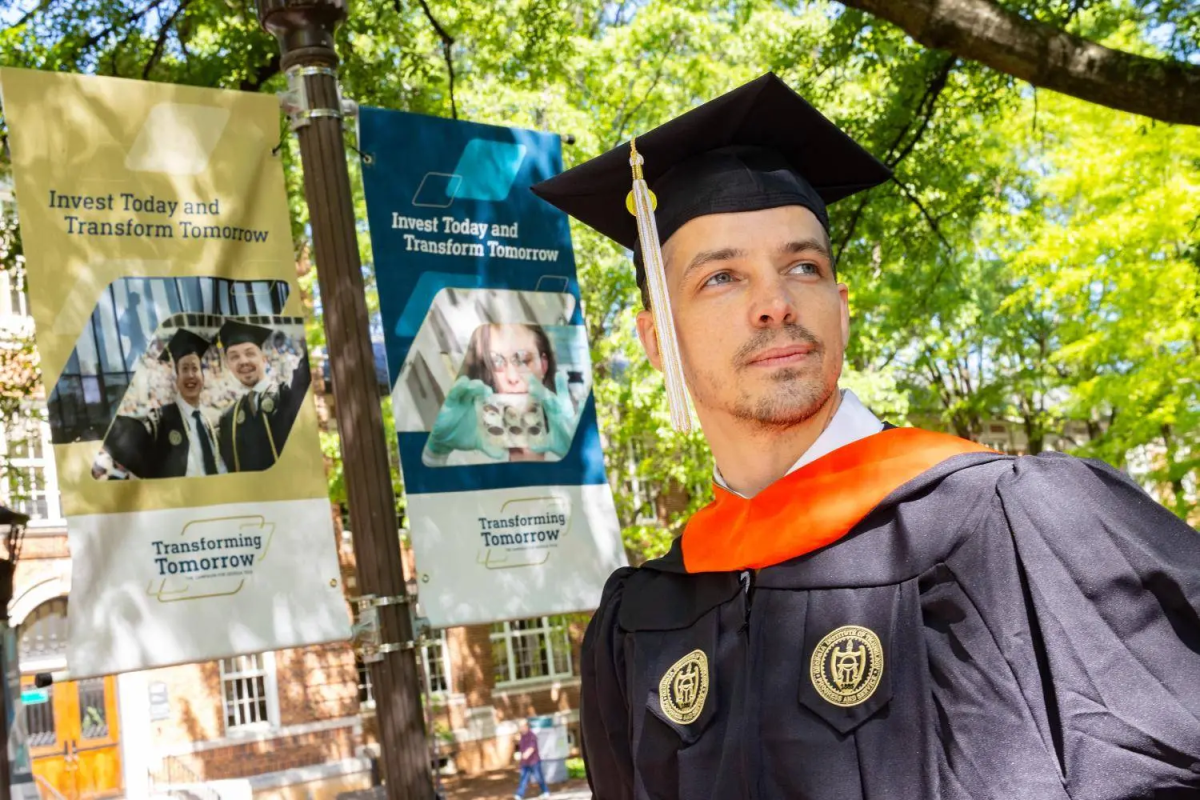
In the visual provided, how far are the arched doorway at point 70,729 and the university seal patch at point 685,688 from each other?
20850 mm

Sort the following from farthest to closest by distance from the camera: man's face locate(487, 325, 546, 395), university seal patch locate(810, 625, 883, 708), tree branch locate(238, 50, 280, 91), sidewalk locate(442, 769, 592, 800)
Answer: sidewalk locate(442, 769, 592, 800), tree branch locate(238, 50, 280, 91), man's face locate(487, 325, 546, 395), university seal patch locate(810, 625, 883, 708)

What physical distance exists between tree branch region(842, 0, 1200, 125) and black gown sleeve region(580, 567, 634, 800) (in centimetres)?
402

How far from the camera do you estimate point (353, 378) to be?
3.95 meters

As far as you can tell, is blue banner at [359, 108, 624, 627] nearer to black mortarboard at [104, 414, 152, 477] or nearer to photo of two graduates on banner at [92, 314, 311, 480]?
photo of two graduates on banner at [92, 314, 311, 480]

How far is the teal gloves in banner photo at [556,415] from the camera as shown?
4.92m

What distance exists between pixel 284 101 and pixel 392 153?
624 mm

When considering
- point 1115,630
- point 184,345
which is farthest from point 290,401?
point 1115,630

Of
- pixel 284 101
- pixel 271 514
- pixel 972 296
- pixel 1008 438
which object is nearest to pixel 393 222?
pixel 284 101

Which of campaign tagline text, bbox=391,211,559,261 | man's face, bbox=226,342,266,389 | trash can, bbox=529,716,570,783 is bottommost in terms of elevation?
trash can, bbox=529,716,570,783

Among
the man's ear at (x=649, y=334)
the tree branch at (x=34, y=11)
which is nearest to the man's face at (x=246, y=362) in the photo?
the man's ear at (x=649, y=334)

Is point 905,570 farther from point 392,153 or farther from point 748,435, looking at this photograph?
point 392,153

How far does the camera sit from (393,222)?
15.1ft

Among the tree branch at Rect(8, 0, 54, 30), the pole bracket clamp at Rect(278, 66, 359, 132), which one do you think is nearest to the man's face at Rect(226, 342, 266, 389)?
the pole bracket clamp at Rect(278, 66, 359, 132)

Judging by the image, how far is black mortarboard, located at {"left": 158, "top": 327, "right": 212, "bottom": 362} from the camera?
4.43 metres
